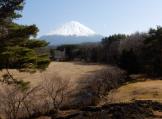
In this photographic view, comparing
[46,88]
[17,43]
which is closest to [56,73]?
[46,88]

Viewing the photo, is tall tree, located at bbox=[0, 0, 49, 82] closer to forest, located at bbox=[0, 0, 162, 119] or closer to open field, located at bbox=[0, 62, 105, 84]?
forest, located at bbox=[0, 0, 162, 119]

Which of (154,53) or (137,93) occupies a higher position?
(154,53)

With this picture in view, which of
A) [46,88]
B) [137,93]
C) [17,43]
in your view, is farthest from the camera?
[137,93]

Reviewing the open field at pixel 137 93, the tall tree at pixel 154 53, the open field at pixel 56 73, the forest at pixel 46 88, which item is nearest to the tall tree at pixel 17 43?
the forest at pixel 46 88

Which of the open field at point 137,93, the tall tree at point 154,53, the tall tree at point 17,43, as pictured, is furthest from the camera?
the tall tree at point 154,53

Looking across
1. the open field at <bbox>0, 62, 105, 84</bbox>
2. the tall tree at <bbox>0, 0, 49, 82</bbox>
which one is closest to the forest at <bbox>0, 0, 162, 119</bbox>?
the tall tree at <bbox>0, 0, 49, 82</bbox>

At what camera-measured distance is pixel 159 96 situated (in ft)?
116

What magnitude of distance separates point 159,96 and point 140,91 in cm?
417

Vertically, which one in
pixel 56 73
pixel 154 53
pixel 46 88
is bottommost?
pixel 56 73

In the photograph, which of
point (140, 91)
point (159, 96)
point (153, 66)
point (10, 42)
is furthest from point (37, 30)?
point (153, 66)

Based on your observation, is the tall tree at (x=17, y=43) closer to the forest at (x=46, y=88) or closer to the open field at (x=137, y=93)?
the forest at (x=46, y=88)

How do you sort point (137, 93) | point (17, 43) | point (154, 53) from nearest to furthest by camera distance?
1. point (17, 43)
2. point (137, 93)
3. point (154, 53)

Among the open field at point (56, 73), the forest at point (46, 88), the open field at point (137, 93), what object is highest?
the forest at point (46, 88)

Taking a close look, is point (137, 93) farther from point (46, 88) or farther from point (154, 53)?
point (154, 53)
